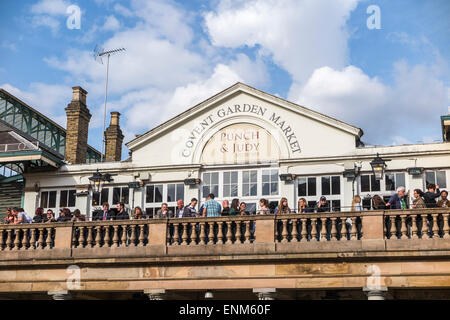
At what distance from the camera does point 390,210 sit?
18.6m

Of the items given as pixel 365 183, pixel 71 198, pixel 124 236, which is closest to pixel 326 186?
pixel 365 183

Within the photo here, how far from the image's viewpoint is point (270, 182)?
25.8 m

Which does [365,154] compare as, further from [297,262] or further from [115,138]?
[115,138]

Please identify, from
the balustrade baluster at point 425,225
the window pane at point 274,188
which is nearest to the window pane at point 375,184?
the window pane at point 274,188

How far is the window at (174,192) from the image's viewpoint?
26.6 metres

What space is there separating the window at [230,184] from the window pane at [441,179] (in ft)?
22.7

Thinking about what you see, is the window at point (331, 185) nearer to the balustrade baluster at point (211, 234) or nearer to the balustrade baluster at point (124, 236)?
the balustrade baluster at point (211, 234)

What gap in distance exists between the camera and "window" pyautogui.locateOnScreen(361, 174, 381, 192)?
2500 cm

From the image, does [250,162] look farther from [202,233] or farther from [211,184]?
[202,233]
